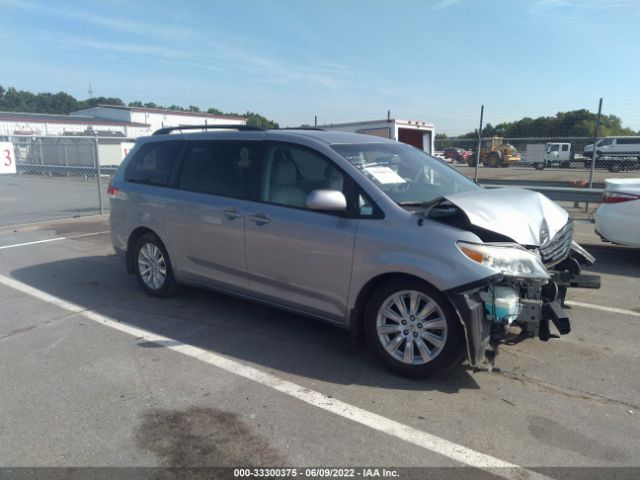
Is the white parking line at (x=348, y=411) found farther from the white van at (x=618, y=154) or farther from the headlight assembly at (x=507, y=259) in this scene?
the white van at (x=618, y=154)

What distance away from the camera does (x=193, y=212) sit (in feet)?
16.6

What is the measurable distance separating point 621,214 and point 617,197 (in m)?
0.24

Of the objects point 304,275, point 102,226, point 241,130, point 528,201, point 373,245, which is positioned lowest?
point 102,226

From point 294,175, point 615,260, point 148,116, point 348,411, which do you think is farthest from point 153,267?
point 148,116

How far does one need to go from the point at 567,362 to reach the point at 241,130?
3660mm

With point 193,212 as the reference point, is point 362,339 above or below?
below

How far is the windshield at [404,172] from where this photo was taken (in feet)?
13.5

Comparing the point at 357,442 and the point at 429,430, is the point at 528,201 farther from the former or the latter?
the point at 357,442

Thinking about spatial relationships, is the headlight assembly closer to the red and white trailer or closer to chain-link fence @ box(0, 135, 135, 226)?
the red and white trailer

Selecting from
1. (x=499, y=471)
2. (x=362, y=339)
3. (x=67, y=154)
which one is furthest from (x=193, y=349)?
(x=67, y=154)

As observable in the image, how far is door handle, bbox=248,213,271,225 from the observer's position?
4.43 metres

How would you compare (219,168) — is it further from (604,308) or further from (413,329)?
(604,308)

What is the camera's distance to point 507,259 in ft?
11.5

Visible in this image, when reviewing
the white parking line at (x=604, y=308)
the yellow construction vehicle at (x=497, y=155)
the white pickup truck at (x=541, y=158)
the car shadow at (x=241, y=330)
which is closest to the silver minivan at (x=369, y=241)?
the car shadow at (x=241, y=330)
